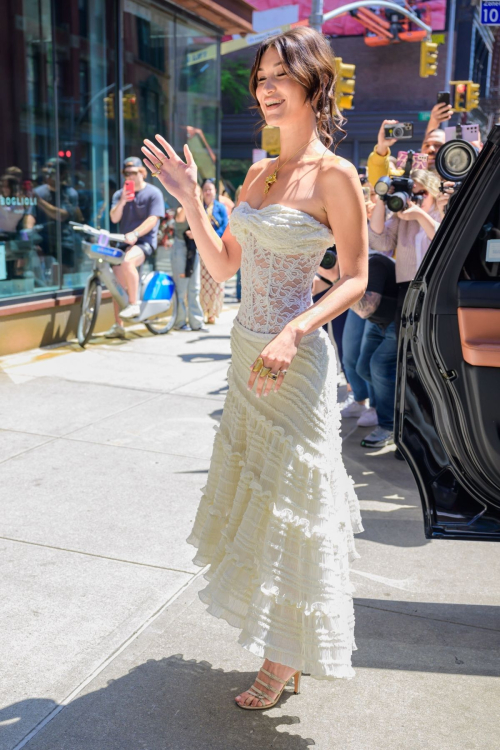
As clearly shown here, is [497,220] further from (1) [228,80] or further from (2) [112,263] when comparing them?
(1) [228,80]

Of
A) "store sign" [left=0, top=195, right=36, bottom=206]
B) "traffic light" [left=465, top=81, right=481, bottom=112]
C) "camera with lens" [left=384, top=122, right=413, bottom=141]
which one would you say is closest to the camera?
"camera with lens" [left=384, top=122, right=413, bottom=141]

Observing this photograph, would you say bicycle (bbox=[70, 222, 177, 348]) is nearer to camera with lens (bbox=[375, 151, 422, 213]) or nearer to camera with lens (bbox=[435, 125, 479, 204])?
camera with lens (bbox=[375, 151, 422, 213])

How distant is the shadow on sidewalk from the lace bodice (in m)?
1.22

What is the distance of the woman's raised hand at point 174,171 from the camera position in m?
2.65

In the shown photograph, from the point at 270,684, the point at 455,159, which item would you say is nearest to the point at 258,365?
the point at 270,684

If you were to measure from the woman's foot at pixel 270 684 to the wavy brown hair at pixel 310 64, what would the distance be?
1.75 meters

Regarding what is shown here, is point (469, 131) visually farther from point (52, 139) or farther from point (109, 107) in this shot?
point (109, 107)

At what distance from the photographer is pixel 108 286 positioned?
933 centimetres

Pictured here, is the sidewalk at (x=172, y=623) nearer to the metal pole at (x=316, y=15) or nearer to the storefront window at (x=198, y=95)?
the storefront window at (x=198, y=95)

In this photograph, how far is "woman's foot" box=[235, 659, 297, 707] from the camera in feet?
8.43

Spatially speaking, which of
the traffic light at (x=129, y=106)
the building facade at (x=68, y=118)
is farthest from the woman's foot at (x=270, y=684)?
the traffic light at (x=129, y=106)

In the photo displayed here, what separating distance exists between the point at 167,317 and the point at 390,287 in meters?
6.82

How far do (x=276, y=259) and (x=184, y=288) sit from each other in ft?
26.5

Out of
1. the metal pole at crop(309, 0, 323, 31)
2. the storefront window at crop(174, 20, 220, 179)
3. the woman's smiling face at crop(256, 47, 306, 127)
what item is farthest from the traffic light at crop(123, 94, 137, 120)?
the woman's smiling face at crop(256, 47, 306, 127)
